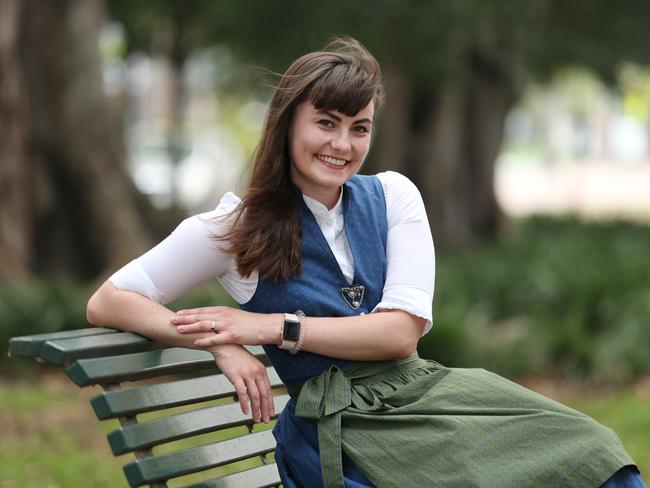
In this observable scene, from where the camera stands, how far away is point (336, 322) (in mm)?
3137

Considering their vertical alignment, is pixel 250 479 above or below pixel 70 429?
above

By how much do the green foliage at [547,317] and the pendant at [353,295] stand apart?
6012mm

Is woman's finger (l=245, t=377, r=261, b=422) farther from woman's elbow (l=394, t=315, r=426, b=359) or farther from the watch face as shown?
woman's elbow (l=394, t=315, r=426, b=359)

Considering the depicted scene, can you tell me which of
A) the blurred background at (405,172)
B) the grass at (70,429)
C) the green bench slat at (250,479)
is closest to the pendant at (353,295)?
the blurred background at (405,172)

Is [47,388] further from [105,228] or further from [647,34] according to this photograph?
[647,34]

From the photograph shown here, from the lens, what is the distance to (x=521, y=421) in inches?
122

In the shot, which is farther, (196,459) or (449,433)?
(196,459)

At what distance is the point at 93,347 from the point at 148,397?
9.2 inches

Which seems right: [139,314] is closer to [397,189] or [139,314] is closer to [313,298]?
[313,298]

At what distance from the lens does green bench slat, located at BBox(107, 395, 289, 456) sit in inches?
119

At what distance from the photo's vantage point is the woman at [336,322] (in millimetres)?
3059

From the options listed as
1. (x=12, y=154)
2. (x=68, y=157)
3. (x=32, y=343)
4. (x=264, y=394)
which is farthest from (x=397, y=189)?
(x=68, y=157)

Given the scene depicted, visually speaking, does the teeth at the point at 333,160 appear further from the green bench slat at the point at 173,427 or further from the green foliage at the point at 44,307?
the green foliage at the point at 44,307

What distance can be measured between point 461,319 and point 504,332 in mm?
863
